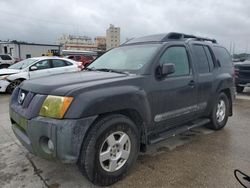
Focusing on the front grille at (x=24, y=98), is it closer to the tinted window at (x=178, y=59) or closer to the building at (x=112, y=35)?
the tinted window at (x=178, y=59)

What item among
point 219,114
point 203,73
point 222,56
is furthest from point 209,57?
point 219,114

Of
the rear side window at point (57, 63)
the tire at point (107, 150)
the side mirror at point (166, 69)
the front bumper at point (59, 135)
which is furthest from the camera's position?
the rear side window at point (57, 63)

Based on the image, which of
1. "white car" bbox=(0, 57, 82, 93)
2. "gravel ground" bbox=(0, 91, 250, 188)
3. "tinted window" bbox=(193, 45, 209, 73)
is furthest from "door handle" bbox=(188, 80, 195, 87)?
"white car" bbox=(0, 57, 82, 93)

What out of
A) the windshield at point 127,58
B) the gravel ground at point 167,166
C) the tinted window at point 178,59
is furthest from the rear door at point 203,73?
the windshield at point 127,58

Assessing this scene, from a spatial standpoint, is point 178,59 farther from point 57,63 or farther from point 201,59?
point 57,63

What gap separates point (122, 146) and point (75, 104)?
0.87 m

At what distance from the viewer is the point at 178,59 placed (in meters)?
4.12

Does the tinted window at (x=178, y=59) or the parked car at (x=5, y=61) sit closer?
the tinted window at (x=178, y=59)

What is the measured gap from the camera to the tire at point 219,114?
506 centimetres

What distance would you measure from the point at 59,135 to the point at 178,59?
7.79 feet

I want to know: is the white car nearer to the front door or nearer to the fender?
the front door

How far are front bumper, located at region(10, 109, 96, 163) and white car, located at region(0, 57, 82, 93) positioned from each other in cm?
757

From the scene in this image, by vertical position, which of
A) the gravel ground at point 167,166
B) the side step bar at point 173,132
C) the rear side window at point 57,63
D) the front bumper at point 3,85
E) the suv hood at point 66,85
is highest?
the rear side window at point 57,63

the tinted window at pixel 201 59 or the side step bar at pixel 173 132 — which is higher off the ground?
the tinted window at pixel 201 59
